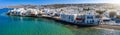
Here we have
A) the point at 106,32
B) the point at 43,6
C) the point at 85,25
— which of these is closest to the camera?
the point at 106,32

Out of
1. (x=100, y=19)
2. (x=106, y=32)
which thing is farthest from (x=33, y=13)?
(x=106, y=32)

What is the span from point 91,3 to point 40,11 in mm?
3350

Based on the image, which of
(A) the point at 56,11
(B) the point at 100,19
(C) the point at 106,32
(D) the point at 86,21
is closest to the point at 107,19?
(B) the point at 100,19

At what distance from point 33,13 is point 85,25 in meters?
4.20

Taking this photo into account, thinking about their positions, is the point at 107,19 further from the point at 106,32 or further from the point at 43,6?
the point at 43,6

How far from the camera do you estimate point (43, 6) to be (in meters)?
12.1

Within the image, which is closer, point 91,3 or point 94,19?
point 94,19

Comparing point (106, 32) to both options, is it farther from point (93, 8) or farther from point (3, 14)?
point (3, 14)

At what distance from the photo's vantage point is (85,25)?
800 centimetres

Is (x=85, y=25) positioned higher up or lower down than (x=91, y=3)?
lower down

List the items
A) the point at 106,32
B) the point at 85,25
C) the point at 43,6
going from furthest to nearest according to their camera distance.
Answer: the point at 43,6 → the point at 85,25 → the point at 106,32

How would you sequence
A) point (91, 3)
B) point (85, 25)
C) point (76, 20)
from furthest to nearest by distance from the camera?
1. point (91, 3)
2. point (76, 20)
3. point (85, 25)

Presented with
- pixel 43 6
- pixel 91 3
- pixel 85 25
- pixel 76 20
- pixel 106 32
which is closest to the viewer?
pixel 106 32

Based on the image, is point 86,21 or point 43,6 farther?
point 43,6
